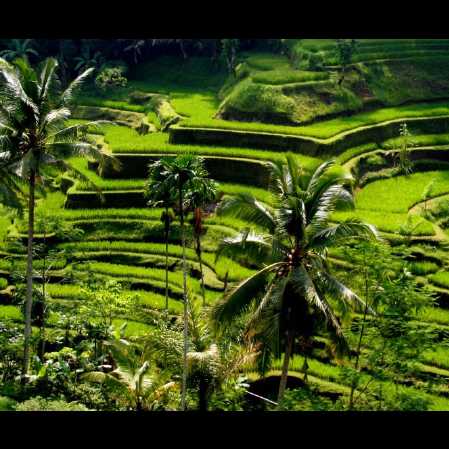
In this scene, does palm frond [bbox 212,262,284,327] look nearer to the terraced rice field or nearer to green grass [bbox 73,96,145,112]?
the terraced rice field

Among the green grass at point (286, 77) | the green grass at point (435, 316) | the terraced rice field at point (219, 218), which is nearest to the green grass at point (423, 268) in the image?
the terraced rice field at point (219, 218)

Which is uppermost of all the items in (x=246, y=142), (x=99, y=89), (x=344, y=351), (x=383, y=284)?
(x=99, y=89)

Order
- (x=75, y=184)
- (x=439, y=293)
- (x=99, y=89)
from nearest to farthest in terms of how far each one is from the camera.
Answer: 1. (x=439, y=293)
2. (x=75, y=184)
3. (x=99, y=89)

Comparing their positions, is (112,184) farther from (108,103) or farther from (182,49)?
(182,49)

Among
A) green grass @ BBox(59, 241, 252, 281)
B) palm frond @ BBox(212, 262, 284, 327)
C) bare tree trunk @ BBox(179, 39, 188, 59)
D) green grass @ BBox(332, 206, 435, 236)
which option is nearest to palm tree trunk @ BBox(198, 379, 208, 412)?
palm frond @ BBox(212, 262, 284, 327)
